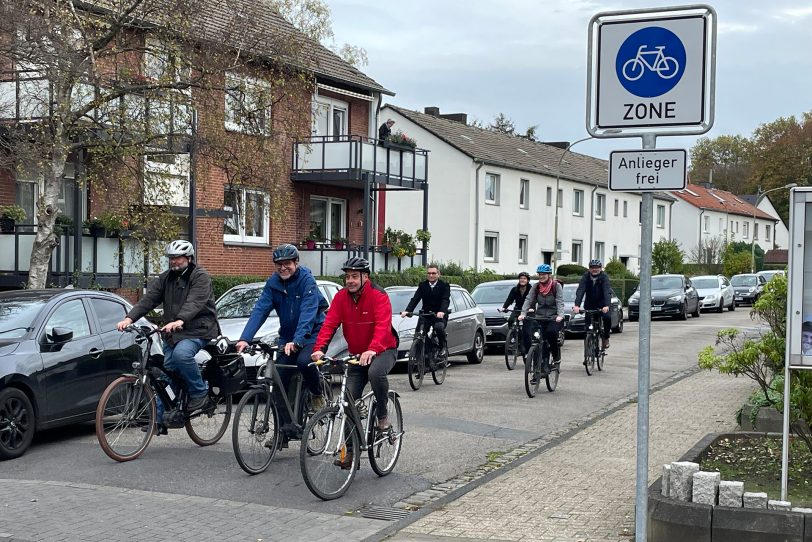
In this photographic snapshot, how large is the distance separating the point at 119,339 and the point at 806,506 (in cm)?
716

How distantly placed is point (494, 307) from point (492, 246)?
932 inches

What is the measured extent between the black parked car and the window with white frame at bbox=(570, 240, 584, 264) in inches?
1758

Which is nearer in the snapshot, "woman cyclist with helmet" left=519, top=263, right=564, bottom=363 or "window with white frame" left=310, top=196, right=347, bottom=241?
"woman cyclist with helmet" left=519, top=263, right=564, bottom=363

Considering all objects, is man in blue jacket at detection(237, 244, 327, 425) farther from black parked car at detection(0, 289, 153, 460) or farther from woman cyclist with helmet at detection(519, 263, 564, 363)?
woman cyclist with helmet at detection(519, 263, 564, 363)

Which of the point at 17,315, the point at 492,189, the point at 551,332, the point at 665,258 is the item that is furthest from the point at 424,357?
the point at 665,258

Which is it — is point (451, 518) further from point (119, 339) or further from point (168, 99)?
point (168, 99)

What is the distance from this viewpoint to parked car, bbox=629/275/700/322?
35531 millimetres

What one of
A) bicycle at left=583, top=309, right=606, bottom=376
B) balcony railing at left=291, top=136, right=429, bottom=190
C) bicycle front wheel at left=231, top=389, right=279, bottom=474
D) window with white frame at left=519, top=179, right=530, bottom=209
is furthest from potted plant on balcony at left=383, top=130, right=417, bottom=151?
bicycle front wheel at left=231, top=389, right=279, bottom=474

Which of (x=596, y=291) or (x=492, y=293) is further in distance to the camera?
(x=492, y=293)

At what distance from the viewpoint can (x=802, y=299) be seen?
21.2 feet

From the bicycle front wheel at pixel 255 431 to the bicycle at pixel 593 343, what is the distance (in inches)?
382

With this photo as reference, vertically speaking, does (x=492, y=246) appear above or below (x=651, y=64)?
below

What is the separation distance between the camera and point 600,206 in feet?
186

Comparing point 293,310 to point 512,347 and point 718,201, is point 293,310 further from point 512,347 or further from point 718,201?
point 718,201
